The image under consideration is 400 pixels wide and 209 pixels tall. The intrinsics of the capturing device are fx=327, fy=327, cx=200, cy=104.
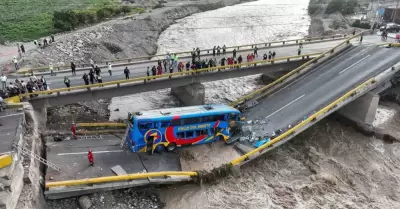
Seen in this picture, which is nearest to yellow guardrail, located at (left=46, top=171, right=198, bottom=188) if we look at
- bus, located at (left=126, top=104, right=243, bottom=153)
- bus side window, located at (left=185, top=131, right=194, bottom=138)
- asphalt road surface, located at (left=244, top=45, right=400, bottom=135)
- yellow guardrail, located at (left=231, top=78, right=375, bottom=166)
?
bus, located at (left=126, top=104, right=243, bottom=153)

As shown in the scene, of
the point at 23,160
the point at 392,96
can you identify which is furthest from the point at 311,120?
the point at 23,160

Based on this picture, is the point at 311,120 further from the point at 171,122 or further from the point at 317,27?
the point at 317,27

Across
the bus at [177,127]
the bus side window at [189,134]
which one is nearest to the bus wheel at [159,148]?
the bus at [177,127]

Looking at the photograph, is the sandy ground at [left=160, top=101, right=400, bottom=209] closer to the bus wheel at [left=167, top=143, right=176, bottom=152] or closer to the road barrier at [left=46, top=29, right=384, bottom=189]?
the road barrier at [left=46, top=29, right=384, bottom=189]

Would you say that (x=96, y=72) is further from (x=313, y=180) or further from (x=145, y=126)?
(x=313, y=180)

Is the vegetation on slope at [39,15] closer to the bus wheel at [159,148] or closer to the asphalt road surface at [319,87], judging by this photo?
the bus wheel at [159,148]
